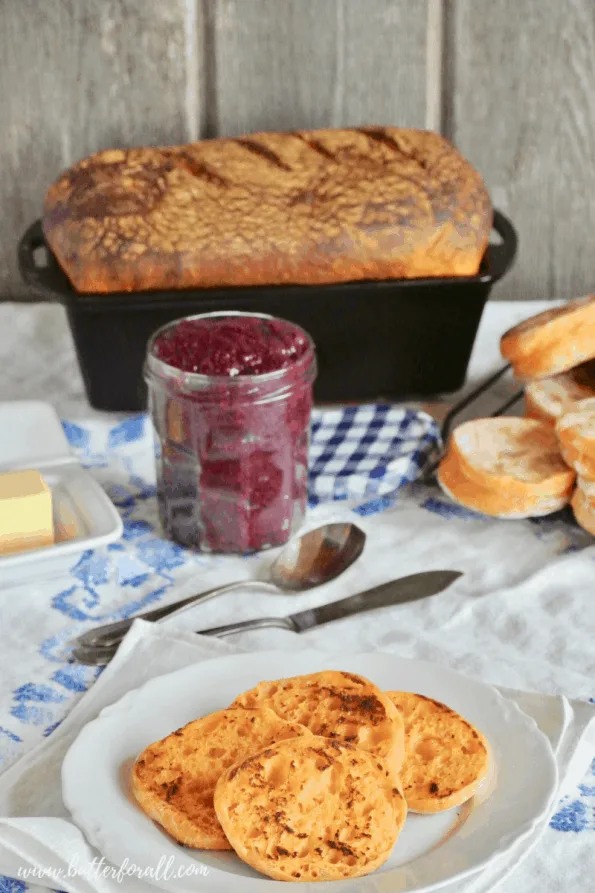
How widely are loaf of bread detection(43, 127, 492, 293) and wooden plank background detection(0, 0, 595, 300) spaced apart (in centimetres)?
32

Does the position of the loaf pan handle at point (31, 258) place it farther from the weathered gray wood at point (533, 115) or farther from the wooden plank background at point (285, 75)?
the weathered gray wood at point (533, 115)

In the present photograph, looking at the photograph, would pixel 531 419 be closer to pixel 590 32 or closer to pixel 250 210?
pixel 250 210

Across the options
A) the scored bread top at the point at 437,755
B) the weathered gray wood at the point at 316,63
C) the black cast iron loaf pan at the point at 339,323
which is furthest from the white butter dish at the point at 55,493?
the weathered gray wood at the point at 316,63

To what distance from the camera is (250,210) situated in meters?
1.38

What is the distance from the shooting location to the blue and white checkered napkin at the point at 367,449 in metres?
1.25

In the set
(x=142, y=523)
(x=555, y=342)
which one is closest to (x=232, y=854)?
(x=142, y=523)

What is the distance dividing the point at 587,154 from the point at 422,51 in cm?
35

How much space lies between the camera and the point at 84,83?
1691 millimetres

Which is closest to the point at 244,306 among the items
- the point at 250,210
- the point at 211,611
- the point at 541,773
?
the point at 250,210

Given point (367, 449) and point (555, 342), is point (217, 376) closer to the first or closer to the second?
point (367, 449)

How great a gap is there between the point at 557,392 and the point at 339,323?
300 mm

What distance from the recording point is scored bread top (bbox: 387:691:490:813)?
28.0 inches

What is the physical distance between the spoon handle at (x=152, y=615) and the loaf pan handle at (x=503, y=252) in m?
0.57

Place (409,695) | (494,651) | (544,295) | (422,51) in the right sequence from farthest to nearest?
(544,295)
(422,51)
(494,651)
(409,695)
